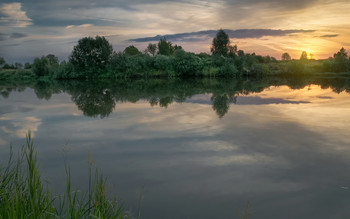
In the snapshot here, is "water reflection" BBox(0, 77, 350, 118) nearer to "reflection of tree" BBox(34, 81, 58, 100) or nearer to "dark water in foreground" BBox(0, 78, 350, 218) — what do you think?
"reflection of tree" BBox(34, 81, 58, 100)

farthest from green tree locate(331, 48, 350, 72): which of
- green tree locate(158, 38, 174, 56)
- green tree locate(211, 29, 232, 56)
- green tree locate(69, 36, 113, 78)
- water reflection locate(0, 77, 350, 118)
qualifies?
green tree locate(69, 36, 113, 78)

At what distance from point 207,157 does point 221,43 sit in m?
58.5

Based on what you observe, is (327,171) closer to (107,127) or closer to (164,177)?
(164,177)

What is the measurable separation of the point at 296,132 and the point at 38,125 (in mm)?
9994

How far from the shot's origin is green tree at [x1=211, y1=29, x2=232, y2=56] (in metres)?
61.8

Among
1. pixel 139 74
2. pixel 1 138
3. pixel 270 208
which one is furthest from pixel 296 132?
pixel 139 74

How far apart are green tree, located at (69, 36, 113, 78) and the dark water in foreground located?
43.8 metres

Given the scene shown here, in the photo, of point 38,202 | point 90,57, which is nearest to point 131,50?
point 90,57

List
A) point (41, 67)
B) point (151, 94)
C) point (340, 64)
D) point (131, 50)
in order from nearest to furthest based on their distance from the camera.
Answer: point (151, 94) < point (340, 64) < point (41, 67) < point (131, 50)

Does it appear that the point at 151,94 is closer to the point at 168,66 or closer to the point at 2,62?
the point at 168,66

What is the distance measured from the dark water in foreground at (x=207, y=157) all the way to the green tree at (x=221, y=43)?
50870 mm

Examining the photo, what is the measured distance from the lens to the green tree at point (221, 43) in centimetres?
6184

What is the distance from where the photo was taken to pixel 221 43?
6203cm

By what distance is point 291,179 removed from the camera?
5473 mm
